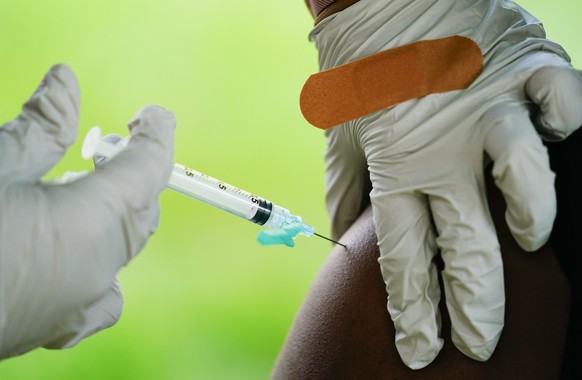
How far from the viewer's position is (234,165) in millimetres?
2195

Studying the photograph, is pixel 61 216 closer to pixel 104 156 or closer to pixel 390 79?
pixel 104 156

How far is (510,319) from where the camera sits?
0.94 m

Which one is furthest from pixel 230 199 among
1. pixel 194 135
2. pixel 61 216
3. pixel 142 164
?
pixel 194 135

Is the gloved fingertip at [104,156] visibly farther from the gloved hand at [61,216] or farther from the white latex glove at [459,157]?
the white latex glove at [459,157]

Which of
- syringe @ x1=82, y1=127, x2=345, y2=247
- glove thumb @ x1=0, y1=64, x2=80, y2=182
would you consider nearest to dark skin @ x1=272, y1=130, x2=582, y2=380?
syringe @ x1=82, y1=127, x2=345, y2=247

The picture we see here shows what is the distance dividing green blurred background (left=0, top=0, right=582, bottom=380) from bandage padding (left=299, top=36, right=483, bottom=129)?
1.07 meters

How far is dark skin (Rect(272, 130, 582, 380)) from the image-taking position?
91cm

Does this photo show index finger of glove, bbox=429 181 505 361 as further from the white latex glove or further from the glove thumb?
the glove thumb

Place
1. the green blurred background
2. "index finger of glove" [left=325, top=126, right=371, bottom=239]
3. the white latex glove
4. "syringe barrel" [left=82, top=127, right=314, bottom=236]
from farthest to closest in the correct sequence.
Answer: the green blurred background
"index finger of glove" [left=325, top=126, right=371, bottom=239]
"syringe barrel" [left=82, top=127, right=314, bottom=236]
the white latex glove

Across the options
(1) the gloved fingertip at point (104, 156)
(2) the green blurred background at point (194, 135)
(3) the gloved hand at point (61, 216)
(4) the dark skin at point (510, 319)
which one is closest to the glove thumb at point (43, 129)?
(3) the gloved hand at point (61, 216)

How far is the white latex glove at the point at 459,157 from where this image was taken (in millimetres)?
894

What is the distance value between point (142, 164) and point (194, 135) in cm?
138

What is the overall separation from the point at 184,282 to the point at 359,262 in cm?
116

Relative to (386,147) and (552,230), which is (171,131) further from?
(552,230)
